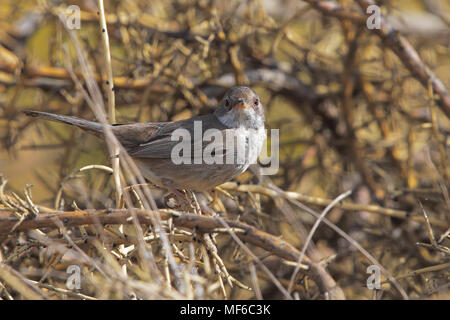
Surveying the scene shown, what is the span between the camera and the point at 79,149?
4445 millimetres

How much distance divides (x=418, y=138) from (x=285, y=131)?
1.19 metres

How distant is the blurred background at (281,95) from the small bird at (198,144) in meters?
0.68

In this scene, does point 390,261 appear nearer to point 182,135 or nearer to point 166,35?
point 182,135

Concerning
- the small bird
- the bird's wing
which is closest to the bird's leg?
the small bird

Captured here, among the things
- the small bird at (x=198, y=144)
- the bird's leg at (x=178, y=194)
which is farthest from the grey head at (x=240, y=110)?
the bird's leg at (x=178, y=194)

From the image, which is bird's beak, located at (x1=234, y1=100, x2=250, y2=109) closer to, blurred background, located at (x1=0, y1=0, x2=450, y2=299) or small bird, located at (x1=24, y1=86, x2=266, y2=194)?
small bird, located at (x1=24, y1=86, x2=266, y2=194)

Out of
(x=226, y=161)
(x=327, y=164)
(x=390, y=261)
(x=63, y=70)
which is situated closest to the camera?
(x=226, y=161)

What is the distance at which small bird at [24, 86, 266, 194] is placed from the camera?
3242 mm

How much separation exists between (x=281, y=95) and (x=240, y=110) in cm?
137

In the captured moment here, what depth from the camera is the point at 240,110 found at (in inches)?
139

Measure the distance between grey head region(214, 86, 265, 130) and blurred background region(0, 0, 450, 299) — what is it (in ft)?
2.02

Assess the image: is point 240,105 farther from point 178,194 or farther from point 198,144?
point 178,194

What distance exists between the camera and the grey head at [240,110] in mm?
3537
